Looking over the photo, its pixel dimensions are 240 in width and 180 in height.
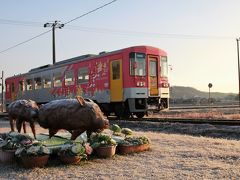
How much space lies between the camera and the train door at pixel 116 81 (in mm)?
19531

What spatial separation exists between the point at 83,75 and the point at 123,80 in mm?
3413

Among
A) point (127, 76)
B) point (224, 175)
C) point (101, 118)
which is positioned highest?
point (127, 76)

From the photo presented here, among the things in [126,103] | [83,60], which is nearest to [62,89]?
[83,60]

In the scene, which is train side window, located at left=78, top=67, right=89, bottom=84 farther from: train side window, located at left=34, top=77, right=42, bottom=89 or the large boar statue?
the large boar statue

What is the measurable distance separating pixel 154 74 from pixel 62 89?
232 inches

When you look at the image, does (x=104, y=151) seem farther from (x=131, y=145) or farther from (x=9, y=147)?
(x=9, y=147)

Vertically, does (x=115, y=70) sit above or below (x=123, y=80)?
above

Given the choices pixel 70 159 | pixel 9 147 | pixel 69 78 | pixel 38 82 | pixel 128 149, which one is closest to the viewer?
pixel 70 159

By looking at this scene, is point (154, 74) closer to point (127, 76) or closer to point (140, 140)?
point (127, 76)

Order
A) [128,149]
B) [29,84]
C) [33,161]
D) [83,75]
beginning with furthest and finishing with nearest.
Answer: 1. [29,84]
2. [83,75]
3. [128,149]
4. [33,161]

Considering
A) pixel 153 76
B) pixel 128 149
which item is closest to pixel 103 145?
pixel 128 149

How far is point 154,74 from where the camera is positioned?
2050 centimetres

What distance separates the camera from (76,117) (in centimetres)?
836

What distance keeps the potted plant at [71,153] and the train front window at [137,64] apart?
12016mm
